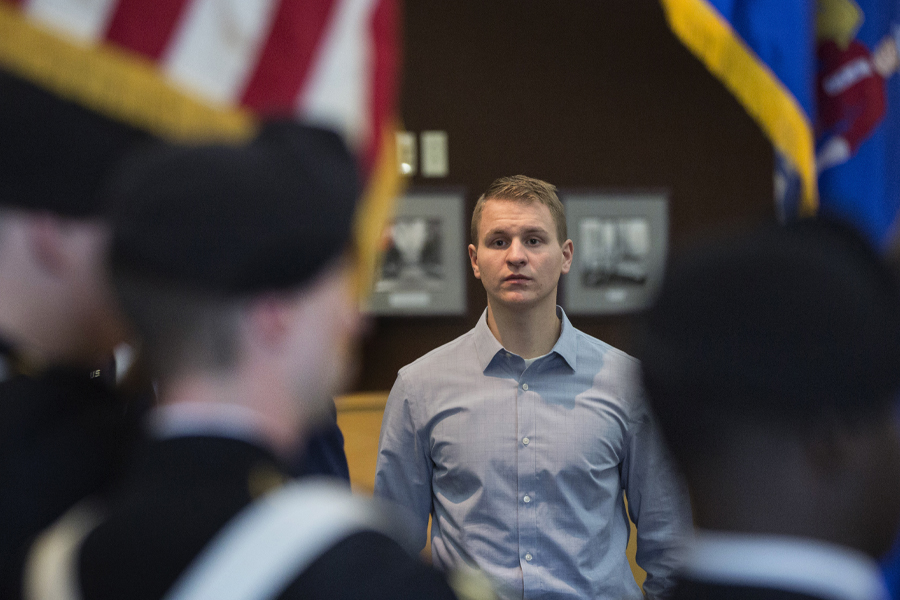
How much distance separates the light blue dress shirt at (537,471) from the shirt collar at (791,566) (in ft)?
4.02

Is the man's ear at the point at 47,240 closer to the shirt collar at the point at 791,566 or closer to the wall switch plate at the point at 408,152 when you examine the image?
the shirt collar at the point at 791,566

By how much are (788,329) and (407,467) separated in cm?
156

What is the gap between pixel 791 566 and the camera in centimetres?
63

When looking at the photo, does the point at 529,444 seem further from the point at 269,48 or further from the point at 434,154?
the point at 434,154

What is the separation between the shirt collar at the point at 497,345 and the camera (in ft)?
6.89

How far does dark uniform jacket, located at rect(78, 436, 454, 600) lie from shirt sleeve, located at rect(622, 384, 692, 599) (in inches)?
55.7

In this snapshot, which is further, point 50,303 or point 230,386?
point 50,303

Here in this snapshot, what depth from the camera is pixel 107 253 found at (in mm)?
665

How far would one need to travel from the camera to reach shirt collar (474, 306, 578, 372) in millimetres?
2100

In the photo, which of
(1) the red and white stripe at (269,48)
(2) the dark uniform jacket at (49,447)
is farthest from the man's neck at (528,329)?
(2) the dark uniform jacket at (49,447)

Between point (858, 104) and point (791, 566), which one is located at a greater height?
point (858, 104)

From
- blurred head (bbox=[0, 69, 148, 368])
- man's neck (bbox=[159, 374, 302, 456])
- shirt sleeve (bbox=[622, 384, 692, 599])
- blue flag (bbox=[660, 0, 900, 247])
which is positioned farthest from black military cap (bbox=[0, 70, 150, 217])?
shirt sleeve (bbox=[622, 384, 692, 599])

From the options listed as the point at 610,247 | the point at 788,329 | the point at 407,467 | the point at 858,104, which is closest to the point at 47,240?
the point at 788,329

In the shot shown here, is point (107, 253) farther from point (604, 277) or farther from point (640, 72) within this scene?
point (640, 72)
